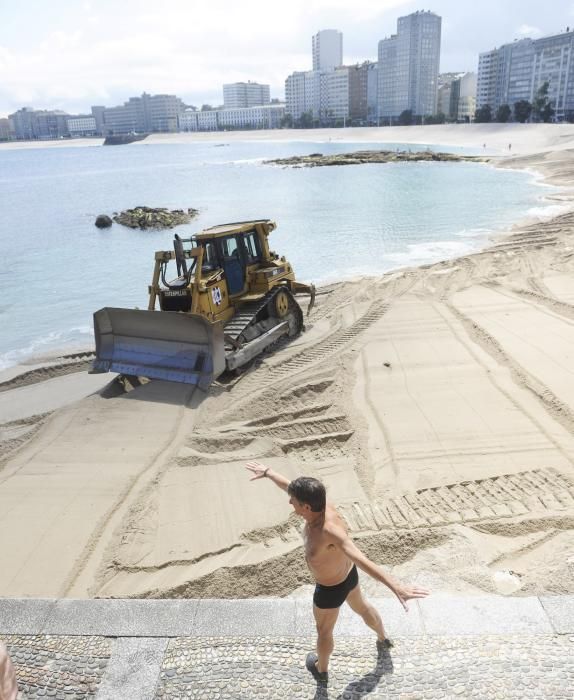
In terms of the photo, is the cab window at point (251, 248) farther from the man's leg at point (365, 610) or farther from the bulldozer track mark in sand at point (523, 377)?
the man's leg at point (365, 610)

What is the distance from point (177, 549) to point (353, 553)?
2.87m

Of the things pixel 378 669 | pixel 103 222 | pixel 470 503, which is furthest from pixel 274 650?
pixel 103 222

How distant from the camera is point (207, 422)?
7.96 m

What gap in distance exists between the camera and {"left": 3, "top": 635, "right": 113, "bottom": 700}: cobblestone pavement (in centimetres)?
368

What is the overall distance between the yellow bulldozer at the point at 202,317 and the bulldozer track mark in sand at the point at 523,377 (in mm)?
3601

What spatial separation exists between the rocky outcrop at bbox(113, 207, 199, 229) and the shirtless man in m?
29.6

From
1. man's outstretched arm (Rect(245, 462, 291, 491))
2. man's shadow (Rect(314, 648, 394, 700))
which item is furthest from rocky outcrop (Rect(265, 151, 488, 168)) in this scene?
man's shadow (Rect(314, 648, 394, 700))

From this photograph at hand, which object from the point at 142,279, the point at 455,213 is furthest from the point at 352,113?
the point at 142,279

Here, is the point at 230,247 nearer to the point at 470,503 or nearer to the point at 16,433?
the point at 16,433

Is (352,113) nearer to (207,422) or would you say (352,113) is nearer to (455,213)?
(455,213)

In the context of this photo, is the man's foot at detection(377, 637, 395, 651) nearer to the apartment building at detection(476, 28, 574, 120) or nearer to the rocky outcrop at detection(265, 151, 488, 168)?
the rocky outcrop at detection(265, 151, 488, 168)

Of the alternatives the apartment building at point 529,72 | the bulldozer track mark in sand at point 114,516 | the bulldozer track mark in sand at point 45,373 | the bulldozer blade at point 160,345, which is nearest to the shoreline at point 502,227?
the bulldozer track mark in sand at point 45,373

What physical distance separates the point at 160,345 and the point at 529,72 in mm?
154552

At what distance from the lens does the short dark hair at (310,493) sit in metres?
3.20
